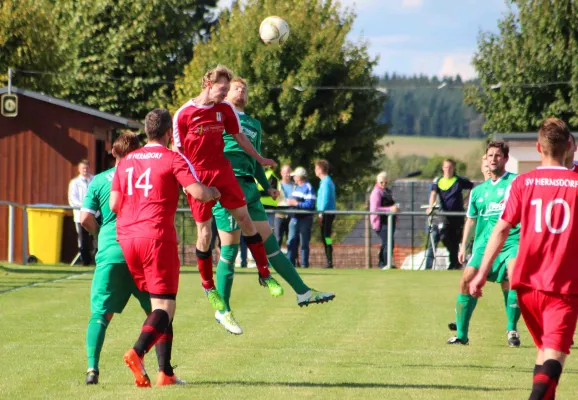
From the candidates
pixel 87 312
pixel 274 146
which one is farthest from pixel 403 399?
pixel 274 146

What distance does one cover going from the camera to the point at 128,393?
7469 millimetres

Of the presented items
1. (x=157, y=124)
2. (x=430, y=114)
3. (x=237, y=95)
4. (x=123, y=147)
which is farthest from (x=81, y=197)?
(x=430, y=114)

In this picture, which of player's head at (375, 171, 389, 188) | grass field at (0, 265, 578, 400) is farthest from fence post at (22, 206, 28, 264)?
player's head at (375, 171, 389, 188)

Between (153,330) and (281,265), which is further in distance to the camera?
(281,265)

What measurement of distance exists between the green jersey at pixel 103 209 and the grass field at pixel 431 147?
11434 centimetres

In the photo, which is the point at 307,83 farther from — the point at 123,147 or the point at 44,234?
the point at 123,147

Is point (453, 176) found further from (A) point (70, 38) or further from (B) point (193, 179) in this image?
(A) point (70, 38)

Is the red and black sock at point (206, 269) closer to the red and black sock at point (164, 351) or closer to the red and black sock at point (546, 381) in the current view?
the red and black sock at point (164, 351)

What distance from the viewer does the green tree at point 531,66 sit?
45.1m

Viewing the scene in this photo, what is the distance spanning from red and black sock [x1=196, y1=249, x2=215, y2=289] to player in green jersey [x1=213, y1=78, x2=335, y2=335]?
0.24 metres

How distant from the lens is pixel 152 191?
24.7 ft

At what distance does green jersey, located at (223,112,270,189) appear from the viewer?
9.95 meters

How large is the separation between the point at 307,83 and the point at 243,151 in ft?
106

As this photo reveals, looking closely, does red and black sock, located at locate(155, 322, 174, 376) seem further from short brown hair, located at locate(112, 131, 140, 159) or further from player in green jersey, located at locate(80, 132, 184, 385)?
short brown hair, located at locate(112, 131, 140, 159)
